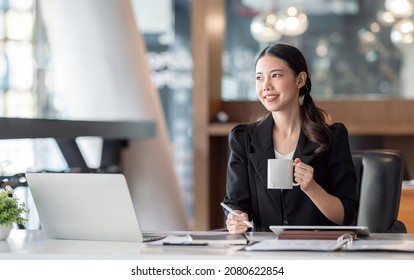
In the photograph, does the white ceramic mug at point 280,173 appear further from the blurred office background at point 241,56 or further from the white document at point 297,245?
the blurred office background at point 241,56

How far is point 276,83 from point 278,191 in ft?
1.09

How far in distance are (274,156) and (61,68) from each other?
14.5 ft

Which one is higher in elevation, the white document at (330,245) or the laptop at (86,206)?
the laptop at (86,206)

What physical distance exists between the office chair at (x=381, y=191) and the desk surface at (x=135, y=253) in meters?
0.86

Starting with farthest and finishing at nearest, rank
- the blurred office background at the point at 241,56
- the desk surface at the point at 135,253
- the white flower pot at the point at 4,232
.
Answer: the blurred office background at the point at 241,56 → the white flower pot at the point at 4,232 → the desk surface at the point at 135,253

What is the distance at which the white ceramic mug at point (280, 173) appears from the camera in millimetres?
2508

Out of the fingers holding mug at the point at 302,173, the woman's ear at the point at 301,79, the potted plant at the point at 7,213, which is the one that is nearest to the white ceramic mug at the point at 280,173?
the fingers holding mug at the point at 302,173

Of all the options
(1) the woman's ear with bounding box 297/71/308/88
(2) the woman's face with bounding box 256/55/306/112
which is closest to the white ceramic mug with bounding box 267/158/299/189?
(2) the woman's face with bounding box 256/55/306/112

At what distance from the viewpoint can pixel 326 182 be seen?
293 cm

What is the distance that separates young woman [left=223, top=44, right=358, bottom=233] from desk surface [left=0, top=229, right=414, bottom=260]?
0.42 metres

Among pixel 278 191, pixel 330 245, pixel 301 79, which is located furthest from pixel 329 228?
pixel 301 79

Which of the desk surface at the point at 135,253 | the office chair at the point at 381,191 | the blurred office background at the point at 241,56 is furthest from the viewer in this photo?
the blurred office background at the point at 241,56
